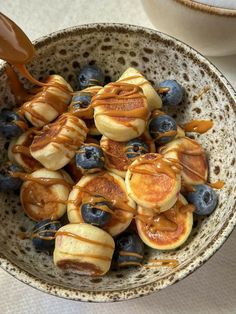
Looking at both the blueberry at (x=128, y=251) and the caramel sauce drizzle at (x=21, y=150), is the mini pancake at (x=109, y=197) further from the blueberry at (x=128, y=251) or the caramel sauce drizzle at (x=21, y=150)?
the caramel sauce drizzle at (x=21, y=150)

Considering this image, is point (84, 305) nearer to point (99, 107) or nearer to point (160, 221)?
point (160, 221)

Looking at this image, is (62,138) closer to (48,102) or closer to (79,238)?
(48,102)

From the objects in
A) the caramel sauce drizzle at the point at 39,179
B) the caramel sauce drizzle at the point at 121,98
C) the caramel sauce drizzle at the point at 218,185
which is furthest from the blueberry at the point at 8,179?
the caramel sauce drizzle at the point at 218,185

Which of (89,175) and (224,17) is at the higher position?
(224,17)

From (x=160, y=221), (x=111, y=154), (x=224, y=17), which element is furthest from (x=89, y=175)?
(x=224, y=17)

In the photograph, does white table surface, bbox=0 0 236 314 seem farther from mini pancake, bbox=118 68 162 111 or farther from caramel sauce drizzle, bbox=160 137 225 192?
mini pancake, bbox=118 68 162 111

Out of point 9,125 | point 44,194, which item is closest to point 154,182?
point 44,194
